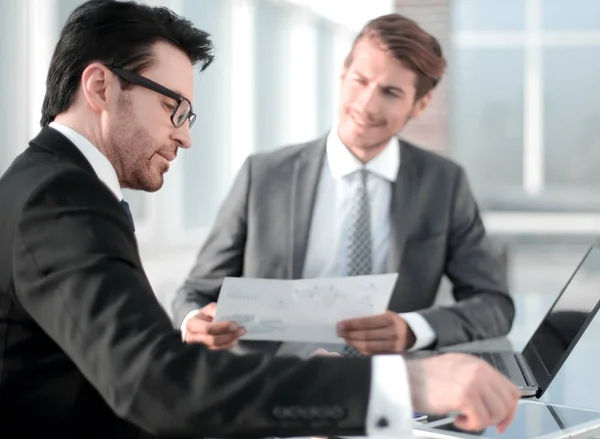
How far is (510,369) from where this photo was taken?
1.78 metres

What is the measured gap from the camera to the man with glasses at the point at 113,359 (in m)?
0.98

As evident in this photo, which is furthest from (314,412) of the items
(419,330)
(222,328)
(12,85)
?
(12,85)

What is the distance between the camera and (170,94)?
1.33 metres

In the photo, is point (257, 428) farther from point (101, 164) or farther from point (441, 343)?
point (441, 343)

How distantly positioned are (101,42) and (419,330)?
3.64ft

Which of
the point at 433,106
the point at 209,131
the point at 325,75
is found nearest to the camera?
the point at 209,131

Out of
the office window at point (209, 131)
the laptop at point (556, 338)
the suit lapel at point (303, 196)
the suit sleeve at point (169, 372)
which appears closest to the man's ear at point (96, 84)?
the suit sleeve at point (169, 372)

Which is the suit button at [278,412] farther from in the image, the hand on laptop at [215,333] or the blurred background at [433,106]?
the blurred background at [433,106]

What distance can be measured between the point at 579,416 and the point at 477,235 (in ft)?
3.73

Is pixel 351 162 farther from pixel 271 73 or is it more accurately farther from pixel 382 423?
pixel 271 73

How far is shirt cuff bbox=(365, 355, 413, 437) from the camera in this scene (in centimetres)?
99

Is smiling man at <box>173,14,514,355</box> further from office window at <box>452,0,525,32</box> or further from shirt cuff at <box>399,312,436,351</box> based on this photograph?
office window at <box>452,0,525,32</box>

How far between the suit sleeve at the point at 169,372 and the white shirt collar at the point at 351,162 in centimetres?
156

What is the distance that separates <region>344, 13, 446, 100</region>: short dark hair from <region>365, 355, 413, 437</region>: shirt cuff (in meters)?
1.66
